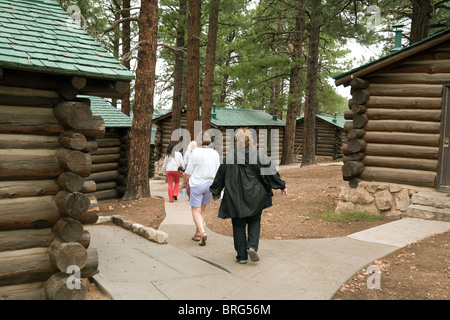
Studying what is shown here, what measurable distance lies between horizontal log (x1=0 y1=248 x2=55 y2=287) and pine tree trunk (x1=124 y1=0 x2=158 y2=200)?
7.21m

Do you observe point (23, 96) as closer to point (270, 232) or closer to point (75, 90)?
point (75, 90)

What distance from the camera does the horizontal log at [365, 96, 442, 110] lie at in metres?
9.46

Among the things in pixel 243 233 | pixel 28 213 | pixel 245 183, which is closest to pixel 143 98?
pixel 245 183

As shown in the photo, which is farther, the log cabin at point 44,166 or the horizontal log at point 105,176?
the horizontal log at point 105,176

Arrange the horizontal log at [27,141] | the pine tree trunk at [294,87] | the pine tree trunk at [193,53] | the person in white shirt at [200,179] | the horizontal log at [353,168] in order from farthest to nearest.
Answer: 1. the pine tree trunk at [294,87]
2. the pine tree trunk at [193,53]
3. the horizontal log at [353,168]
4. the person in white shirt at [200,179]
5. the horizontal log at [27,141]

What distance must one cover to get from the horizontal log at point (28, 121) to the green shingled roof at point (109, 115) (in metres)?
8.68

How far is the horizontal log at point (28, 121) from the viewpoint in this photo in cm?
477

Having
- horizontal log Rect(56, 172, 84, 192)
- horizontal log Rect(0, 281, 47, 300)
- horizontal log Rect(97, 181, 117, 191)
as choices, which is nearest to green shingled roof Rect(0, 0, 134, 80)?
horizontal log Rect(56, 172, 84, 192)

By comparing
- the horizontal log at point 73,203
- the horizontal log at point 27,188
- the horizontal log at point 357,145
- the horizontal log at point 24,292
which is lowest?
the horizontal log at point 24,292

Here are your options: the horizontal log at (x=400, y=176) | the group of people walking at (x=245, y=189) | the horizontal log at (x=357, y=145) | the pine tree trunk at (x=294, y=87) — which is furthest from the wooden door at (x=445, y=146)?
the pine tree trunk at (x=294, y=87)

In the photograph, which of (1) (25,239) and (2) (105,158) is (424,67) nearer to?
(1) (25,239)

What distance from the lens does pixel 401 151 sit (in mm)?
9867

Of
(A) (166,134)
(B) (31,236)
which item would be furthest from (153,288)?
(A) (166,134)

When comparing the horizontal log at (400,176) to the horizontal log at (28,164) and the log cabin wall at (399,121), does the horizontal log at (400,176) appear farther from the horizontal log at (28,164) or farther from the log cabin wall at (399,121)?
the horizontal log at (28,164)
